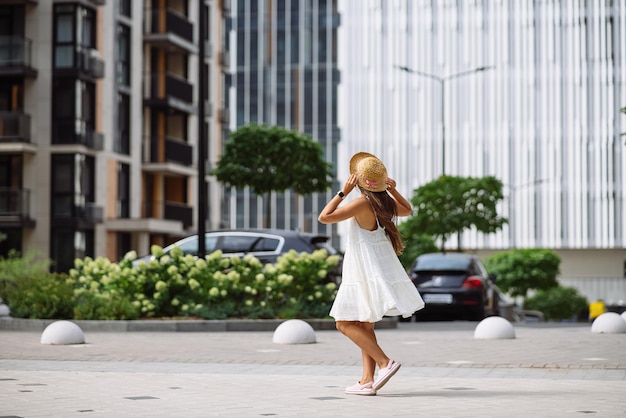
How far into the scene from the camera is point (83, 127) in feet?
163

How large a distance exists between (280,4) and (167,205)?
33.9 meters

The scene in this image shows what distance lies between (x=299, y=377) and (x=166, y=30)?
46.5m

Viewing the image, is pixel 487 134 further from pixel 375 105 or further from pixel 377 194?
pixel 377 194

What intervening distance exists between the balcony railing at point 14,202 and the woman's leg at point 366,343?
39317 mm

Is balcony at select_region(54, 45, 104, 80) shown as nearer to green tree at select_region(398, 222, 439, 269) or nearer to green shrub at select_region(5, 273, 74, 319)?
green tree at select_region(398, 222, 439, 269)

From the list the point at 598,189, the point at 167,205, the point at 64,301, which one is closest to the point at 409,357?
the point at 64,301

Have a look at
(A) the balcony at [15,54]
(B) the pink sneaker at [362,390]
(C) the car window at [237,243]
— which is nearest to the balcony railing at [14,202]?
(A) the balcony at [15,54]

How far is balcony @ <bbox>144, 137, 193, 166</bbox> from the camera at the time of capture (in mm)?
56562

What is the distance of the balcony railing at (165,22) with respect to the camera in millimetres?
56562

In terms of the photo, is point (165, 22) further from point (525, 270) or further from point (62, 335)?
point (62, 335)

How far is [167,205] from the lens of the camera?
57.2 metres

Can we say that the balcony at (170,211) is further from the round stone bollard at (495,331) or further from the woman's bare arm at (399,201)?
the woman's bare arm at (399,201)

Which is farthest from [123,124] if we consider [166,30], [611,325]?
[611,325]

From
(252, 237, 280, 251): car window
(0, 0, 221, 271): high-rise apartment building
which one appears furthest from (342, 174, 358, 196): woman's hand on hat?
(0, 0, 221, 271): high-rise apartment building
